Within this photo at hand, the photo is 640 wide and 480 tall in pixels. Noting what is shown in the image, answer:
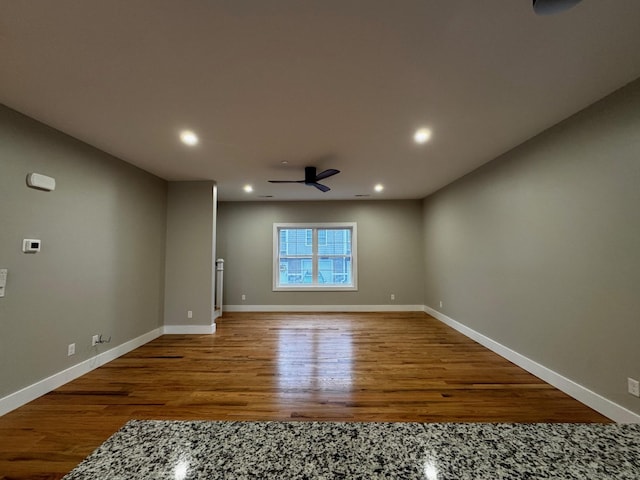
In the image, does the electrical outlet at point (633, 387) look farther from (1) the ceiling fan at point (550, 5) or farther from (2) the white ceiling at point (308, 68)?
(1) the ceiling fan at point (550, 5)

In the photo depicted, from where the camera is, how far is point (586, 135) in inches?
97.2

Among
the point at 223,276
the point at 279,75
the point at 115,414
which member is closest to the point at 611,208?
the point at 279,75

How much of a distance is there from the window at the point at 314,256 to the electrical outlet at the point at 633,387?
4.67 m

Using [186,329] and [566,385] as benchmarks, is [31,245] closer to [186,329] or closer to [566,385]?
[186,329]

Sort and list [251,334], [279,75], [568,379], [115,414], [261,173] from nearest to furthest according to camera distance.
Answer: [279,75], [115,414], [568,379], [261,173], [251,334]

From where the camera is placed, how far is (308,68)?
1.92m

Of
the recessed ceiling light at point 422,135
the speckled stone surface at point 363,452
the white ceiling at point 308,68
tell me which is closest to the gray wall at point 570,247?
the white ceiling at point 308,68

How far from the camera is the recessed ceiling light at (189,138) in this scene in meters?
2.91

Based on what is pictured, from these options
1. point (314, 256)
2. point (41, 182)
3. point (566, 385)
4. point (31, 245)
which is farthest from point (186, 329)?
point (566, 385)

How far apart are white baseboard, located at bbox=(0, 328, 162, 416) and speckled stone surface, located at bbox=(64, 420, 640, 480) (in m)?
2.82

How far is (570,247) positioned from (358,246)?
13.3 feet

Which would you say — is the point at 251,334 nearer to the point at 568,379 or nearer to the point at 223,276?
the point at 223,276

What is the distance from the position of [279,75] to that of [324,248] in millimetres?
4841

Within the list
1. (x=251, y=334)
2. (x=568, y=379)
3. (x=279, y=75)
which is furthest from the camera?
(x=251, y=334)
